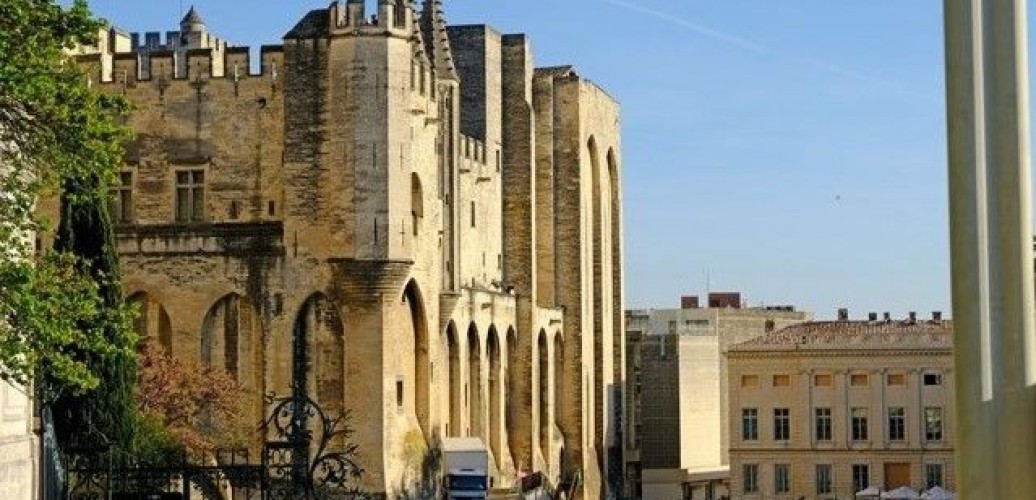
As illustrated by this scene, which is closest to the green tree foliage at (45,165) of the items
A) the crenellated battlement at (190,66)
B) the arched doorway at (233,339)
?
the arched doorway at (233,339)

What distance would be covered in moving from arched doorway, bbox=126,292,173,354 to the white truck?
292 inches

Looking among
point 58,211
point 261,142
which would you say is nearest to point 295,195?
point 261,142

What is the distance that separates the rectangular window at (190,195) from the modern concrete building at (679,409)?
102 ft

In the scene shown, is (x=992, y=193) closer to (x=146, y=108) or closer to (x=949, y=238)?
(x=949, y=238)

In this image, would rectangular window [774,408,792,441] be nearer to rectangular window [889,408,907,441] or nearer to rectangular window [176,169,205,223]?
rectangular window [889,408,907,441]

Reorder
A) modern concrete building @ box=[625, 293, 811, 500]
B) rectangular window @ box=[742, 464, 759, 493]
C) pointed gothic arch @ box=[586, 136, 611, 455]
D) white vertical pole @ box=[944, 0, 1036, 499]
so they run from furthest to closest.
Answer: modern concrete building @ box=[625, 293, 811, 500] < rectangular window @ box=[742, 464, 759, 493] < pointed gothic arch @ box=[586, 136, 611, 455] < white vertical pole @ box=[944, 0, 1036, 499]

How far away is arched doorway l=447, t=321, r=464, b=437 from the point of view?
5188 cm

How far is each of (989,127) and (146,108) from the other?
40322 millimetres

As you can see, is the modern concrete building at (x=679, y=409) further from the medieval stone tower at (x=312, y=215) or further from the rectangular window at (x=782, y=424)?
the medieval stone tower at (x=312, y=215)

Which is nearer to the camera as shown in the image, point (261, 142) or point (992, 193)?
point (992, 193)

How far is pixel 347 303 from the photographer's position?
44812 mm

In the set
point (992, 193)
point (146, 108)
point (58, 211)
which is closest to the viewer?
point (992, 193)

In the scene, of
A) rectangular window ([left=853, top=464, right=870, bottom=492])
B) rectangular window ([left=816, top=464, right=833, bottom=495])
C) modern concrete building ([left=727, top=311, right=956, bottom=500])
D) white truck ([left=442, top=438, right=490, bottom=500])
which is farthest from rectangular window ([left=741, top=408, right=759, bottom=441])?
white truck ([left=442, top=438, right=490, bottom=500])

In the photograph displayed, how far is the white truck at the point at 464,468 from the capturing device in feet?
158
